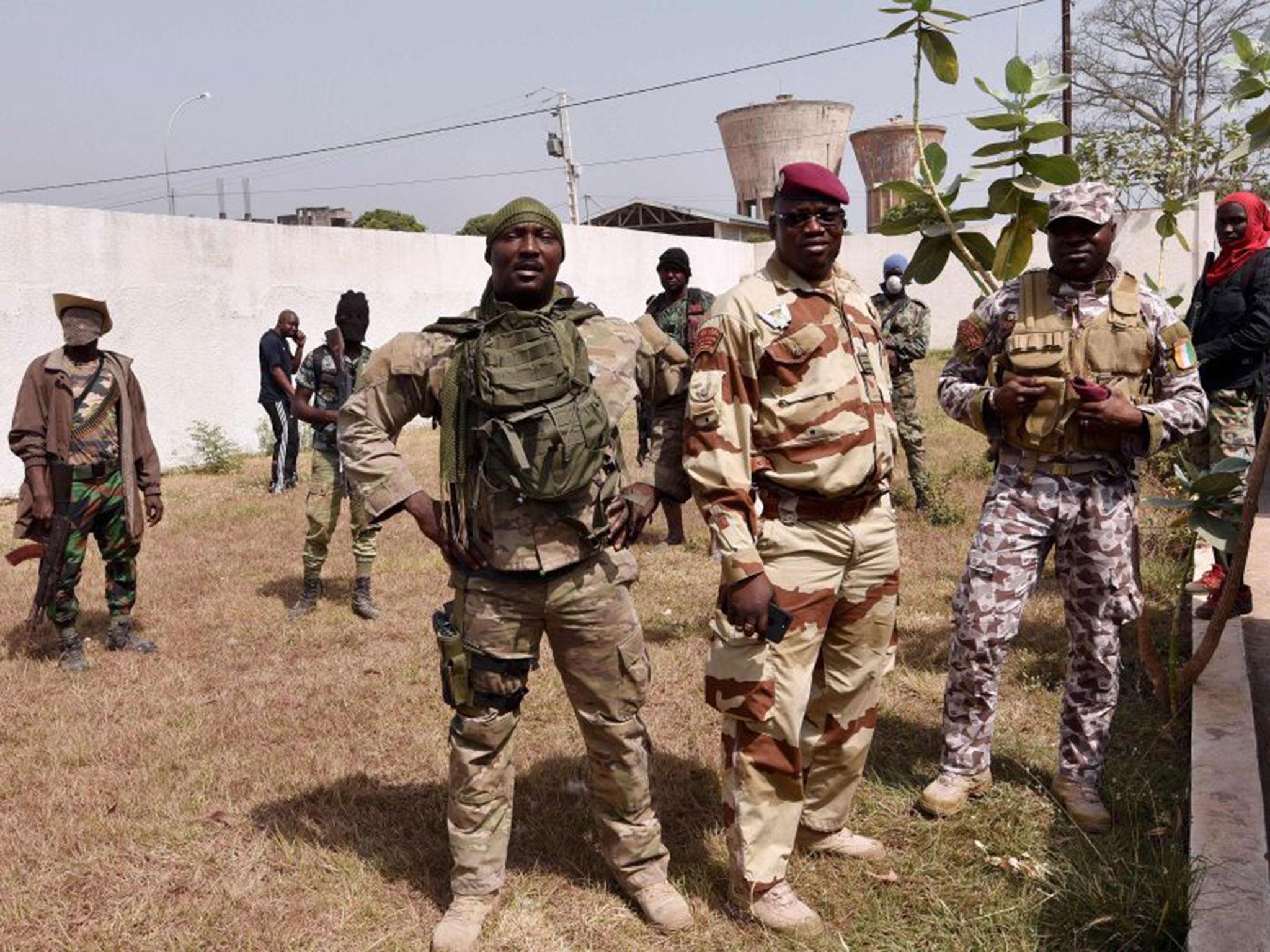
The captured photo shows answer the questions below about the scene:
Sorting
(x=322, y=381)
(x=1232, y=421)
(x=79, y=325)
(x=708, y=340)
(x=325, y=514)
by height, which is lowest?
(x=325, y=514)

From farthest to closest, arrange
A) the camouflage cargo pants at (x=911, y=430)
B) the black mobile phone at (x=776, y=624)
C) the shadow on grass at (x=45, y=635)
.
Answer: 1. the camouflage cargo pants at (x=911, y=430)
2. the shadow on grass at (x=45, y=635)
3. the black mobile phone at (x=776, y=624)

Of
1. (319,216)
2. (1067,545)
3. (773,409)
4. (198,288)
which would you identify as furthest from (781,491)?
(319,216)

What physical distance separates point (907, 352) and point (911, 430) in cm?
61

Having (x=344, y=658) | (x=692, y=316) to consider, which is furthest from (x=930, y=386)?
(x=344, y=658)

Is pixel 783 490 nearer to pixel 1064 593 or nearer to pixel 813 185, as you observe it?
pixel 813 185

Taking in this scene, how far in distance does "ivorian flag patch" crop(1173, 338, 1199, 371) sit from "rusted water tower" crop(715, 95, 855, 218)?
33.6 meters

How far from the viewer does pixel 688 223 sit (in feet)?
115

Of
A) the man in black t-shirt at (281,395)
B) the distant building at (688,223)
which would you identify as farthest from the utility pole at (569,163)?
the man in black t-shirt at (281,395)

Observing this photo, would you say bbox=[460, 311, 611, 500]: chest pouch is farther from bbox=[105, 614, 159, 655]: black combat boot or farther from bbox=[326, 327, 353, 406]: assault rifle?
bbox=[326, 327, 353, 406]: assault rifle

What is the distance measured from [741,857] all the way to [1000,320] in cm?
194

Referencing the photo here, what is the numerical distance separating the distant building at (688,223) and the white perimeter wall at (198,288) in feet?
58.1

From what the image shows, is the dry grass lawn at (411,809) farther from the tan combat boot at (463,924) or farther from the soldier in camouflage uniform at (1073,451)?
the soldier in camouflage uniform at (1073,451)

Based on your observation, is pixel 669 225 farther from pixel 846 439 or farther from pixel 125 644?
pixel 846 439

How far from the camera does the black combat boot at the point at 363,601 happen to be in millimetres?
6836
